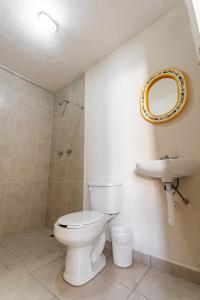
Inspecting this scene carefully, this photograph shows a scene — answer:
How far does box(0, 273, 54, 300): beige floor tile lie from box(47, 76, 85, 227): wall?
2.66 ft

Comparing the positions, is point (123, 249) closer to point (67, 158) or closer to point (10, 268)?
point (10, 268)

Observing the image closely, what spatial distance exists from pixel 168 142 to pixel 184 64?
0.67 meters

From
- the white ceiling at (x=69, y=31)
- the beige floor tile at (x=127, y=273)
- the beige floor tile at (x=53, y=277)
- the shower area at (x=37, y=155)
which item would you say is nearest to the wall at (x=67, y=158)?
the shower area at (x=37, y=155)

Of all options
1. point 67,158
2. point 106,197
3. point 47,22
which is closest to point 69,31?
point 47,22

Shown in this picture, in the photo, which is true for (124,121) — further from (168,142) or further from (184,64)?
(184,64)

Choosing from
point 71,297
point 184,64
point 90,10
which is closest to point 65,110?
point 90,10

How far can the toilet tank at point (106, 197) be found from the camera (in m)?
1.31

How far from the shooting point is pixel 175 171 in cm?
94

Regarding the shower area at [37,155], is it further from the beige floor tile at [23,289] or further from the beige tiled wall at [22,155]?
the beige floor tile at [23,289]

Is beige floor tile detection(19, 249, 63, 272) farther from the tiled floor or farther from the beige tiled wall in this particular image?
the beige tiled wall

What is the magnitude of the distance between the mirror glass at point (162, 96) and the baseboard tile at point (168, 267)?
1179mm

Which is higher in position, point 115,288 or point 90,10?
point 90,10

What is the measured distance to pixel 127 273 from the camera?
1080mm

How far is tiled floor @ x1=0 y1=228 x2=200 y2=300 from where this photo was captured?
2.85 ft
